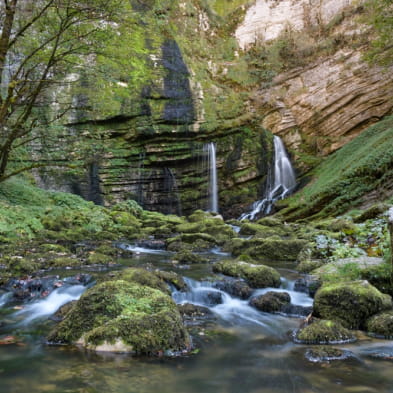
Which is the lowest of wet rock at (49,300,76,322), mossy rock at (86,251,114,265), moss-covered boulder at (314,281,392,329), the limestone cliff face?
wet rock at (49,300,76,322)

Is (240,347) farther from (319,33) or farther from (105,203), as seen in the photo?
(319,33)

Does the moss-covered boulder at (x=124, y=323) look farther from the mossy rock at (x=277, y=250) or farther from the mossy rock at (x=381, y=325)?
the mossy rock at (x=277, y=250)

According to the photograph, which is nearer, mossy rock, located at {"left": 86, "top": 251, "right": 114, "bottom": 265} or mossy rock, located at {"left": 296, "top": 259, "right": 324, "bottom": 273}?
mossy rock, located at {"left": 296, "top": 259, "right": 324, "bottom": 273}

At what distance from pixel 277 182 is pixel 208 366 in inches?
810

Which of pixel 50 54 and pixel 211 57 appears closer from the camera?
pixel 50 54

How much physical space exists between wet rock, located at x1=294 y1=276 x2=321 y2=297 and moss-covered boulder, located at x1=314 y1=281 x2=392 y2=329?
55.2 inches

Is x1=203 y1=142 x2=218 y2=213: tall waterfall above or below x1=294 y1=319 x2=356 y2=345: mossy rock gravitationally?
above

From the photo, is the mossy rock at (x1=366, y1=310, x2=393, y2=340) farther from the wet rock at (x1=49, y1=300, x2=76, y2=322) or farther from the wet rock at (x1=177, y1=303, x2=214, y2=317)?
→ the wet rock at (x1=49, y1=300, x2=76, y2=322)

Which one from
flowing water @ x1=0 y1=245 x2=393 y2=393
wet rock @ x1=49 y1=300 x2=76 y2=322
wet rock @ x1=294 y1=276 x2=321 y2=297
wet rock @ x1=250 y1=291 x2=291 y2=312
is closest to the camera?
flowing water @ x1=0 y1=245 x2=393 y2=393

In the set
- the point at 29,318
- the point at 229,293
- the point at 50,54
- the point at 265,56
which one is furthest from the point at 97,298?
the point at 265,56

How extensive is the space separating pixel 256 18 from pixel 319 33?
552cm

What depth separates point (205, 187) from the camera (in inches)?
896

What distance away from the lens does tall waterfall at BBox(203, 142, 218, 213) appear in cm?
2262

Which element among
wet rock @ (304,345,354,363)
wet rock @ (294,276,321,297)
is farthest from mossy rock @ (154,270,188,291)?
wet rock @ (304,345,354,363)
